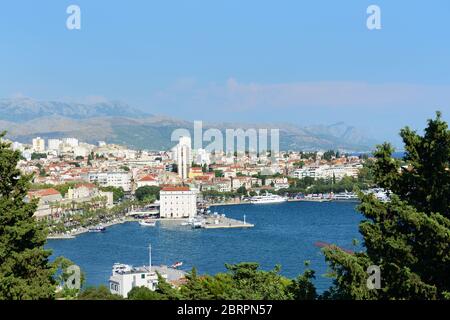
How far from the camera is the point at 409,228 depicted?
1.59 metres

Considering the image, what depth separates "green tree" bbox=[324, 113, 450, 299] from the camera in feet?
4.82


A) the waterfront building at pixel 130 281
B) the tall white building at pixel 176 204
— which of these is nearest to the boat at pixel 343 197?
the tall white building at pixel 176 204

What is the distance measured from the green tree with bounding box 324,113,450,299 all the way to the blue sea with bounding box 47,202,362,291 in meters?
3.33

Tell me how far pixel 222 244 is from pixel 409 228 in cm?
817

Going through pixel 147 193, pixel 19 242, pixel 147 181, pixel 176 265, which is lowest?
pixel 176 265

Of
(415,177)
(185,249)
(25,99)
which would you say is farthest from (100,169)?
(25,99)

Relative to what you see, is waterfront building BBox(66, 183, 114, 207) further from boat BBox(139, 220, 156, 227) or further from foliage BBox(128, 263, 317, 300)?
foliage BBox(128, 263, 317, 300)

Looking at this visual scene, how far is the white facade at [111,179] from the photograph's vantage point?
1906cm

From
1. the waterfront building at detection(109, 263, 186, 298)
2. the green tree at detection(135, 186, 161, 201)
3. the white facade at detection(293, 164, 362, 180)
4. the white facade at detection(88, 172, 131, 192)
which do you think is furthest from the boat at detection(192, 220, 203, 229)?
the white facade at detection(293, 164, 362, 180)

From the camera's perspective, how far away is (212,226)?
12398 millimetres

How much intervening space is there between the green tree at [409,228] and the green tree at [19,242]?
800mm

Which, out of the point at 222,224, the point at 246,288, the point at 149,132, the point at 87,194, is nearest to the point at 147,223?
the point at 222,224

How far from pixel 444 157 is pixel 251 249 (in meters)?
7.32

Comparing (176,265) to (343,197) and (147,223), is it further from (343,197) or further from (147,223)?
(343,197)
